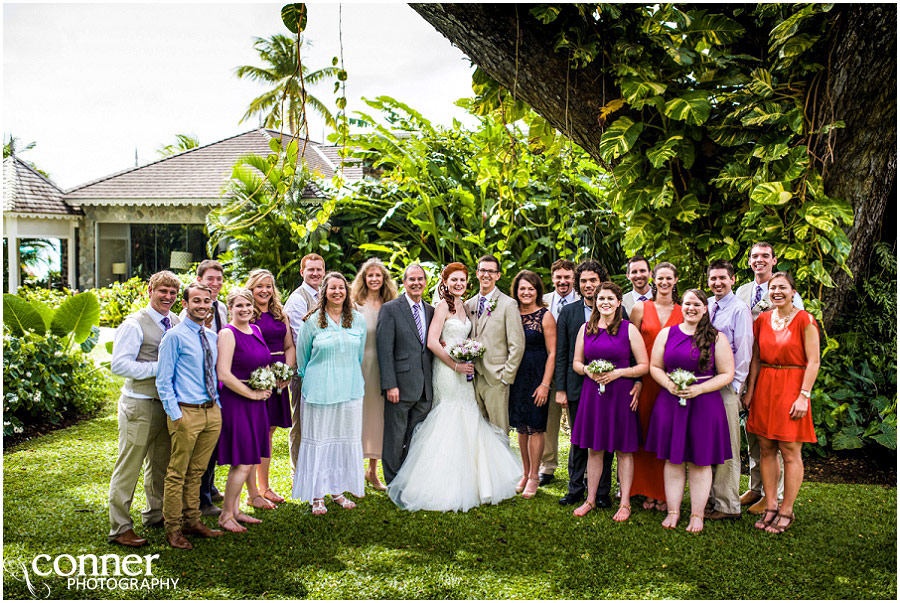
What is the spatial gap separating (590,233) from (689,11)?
3.54 m

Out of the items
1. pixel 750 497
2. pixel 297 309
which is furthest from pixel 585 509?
pixel 297 309

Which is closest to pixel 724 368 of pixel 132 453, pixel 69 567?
pixel 132 453

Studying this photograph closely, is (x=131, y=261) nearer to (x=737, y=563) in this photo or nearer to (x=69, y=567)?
(x=69, y=567)

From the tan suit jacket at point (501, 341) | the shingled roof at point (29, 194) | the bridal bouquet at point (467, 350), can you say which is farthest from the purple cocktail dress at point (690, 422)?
the shingled roof at point (29, 194)

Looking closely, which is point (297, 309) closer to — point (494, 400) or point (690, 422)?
point (494, 400)

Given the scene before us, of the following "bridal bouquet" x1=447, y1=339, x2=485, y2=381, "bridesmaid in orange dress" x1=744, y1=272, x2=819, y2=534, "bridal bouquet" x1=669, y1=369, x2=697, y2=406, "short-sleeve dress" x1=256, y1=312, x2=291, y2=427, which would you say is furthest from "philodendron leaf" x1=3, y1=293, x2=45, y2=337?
"bridesmaid in orange dress" x1=744, y1=272, x2=819, y2=534

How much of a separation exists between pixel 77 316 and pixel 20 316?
53cm

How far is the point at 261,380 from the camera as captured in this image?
14.2 ft

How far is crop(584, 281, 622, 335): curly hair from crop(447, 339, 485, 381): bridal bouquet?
2.62 ft

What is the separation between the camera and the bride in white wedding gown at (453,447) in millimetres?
4949

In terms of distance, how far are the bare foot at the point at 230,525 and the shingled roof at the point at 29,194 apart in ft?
53.4

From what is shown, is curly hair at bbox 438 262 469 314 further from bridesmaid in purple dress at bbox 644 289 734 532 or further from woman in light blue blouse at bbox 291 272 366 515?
bridesmaid in purple dress at bbox 644 289 734 532

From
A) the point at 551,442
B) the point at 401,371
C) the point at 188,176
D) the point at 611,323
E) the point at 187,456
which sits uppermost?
the point at 188,176

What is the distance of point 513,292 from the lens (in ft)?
17.9
